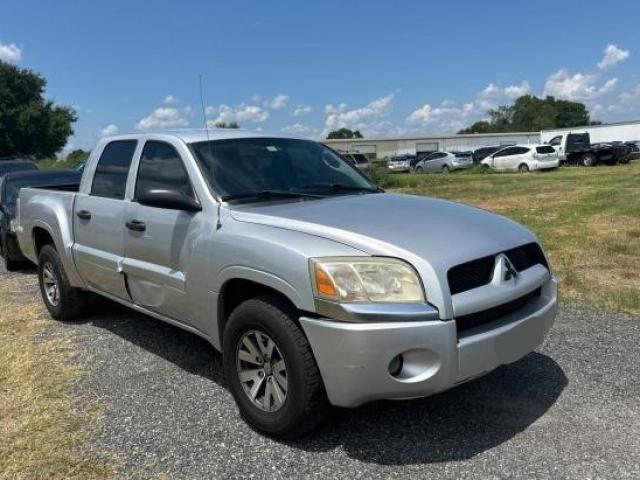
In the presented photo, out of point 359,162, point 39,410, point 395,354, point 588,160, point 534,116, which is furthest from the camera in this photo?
point 534,116

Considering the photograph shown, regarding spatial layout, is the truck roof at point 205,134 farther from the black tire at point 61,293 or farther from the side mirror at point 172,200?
the black tire at point 61,293

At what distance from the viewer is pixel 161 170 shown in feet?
15.0

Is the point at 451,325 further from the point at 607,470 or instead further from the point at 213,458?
the point at 213,458

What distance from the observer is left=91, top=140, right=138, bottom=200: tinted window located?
5004 mm

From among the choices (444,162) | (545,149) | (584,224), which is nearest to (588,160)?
(545,149)

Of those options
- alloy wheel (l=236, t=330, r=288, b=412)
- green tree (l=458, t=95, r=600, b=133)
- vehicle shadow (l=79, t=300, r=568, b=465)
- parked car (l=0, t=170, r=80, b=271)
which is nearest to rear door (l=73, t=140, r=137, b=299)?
vehicle shadow (l=79, t=300, r=568, b=465)

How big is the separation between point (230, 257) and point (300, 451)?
1158 millimetres

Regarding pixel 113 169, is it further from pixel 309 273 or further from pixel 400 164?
pixel 400 164

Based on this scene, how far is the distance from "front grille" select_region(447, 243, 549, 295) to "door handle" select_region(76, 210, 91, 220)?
3.39 metres

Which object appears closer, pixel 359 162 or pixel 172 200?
pixel 172 200

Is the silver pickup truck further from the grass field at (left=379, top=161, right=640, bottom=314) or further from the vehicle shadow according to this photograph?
the grass field at (left=379, top=161, right=640, bottom=314)

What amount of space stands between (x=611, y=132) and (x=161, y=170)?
56.5m

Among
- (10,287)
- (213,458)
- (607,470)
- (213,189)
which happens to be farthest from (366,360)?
(10,287)

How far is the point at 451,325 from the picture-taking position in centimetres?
300
